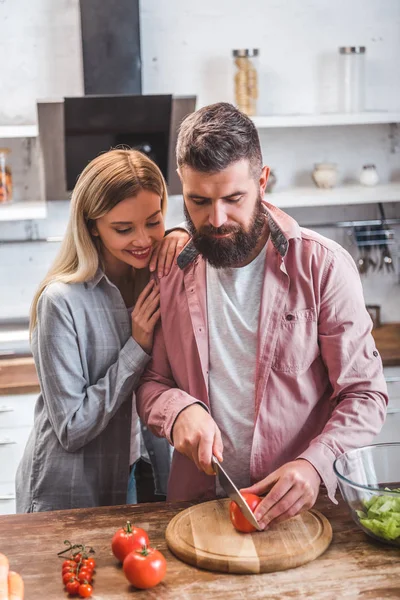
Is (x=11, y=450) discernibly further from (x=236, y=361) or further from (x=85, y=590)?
(x=85, y=590)

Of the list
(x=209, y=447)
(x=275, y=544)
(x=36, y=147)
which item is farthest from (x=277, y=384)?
(x=36, y=147)

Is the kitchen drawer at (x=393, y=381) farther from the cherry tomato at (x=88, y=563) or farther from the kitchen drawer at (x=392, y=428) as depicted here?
the cherry tomato at (x=88, y=563)

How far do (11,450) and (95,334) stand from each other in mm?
1586

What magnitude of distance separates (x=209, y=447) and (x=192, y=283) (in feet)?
1.50

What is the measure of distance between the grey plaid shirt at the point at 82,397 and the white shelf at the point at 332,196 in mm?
1816

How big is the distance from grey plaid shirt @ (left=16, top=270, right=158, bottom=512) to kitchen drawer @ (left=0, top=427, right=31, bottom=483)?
1251mm

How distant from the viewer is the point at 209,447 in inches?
71.5

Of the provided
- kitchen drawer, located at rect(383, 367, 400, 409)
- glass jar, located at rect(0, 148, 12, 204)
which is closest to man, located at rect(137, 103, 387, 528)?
kitchen drawer, located at rect(383, 367, 400, 409)

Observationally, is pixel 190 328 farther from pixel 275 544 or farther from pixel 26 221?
pixel 26 221

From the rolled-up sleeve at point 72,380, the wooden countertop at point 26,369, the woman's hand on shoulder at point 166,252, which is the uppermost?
the woman's hand on shoulder at point 166,252

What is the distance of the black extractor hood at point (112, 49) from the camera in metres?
3.66

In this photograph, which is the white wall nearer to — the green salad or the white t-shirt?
the white t-shirt

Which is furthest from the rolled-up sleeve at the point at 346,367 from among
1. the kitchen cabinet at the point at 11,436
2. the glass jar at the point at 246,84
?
the glass jar at the point at 246,84

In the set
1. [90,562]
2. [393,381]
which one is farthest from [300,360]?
[393,381]
